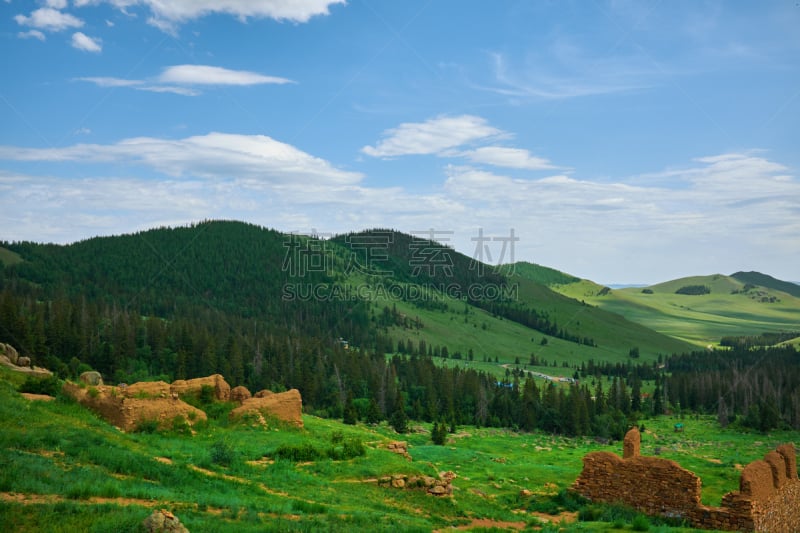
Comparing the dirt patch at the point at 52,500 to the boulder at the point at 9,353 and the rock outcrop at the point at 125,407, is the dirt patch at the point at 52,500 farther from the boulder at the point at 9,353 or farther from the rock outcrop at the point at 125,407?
the boulder at the point at 9,353

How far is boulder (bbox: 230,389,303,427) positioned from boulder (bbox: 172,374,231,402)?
1.99 meters

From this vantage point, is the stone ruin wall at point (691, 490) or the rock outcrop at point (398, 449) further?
the rock outcrop at point (398, 449)

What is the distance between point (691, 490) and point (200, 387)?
31.4 m

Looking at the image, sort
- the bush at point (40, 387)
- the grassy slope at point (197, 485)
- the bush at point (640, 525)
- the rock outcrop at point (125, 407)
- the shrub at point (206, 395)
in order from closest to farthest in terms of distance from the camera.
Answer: the grassy slope at point (197, 485) < the bush at point (640, 525) < the rock outcrop at point (125, 407) < the bush at point (40, 387) < the shrub at point (206, 395)

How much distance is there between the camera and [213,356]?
108 m

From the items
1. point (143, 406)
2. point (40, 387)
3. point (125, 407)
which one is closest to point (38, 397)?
point (40, 387)

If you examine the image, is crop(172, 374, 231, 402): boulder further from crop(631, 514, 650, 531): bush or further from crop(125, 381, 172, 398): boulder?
crop(631, 514, 650, 531): bush

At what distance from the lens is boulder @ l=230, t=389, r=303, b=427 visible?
36219 millimetres

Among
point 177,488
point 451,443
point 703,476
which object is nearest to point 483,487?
point 177,488

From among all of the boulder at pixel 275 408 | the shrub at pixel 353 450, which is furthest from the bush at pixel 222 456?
the boulder at pixel 275 408

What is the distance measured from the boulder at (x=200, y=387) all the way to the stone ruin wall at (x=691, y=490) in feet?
83.2

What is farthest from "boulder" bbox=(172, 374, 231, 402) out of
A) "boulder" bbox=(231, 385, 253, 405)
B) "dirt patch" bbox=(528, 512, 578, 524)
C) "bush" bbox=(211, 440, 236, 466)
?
"dirt patch" bbox=(528, 512, 578, 524)

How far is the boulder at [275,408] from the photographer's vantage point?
36219mm

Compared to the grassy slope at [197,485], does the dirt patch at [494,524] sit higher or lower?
lower
